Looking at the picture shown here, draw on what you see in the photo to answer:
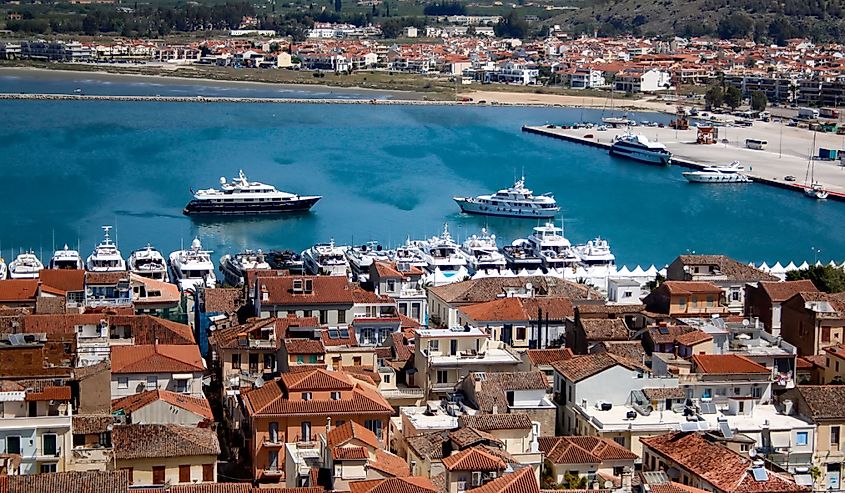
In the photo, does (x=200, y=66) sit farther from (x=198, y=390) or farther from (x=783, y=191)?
(x=198, y=390)

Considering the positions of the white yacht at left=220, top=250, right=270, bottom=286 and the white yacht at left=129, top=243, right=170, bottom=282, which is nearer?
the white yacht at left=220, top=250, right=270, bottom=286

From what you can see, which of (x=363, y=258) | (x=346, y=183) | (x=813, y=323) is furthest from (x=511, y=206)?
(x=813, y=323)

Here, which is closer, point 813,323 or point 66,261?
point 813,323

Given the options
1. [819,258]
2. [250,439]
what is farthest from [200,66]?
[250,439]

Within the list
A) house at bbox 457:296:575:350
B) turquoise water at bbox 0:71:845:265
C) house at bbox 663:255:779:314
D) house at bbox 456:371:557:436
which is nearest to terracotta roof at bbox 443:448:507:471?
house at bbox 456:371:557:436

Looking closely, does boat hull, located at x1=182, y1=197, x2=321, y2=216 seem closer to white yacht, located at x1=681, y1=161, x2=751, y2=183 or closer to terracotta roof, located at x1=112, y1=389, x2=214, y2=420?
white yacht, located at x1=681, y1=161, x2=751, y2=183

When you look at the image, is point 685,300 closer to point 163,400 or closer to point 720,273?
point 720,273

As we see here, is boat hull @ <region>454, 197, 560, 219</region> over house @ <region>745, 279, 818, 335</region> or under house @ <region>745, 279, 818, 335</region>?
under
